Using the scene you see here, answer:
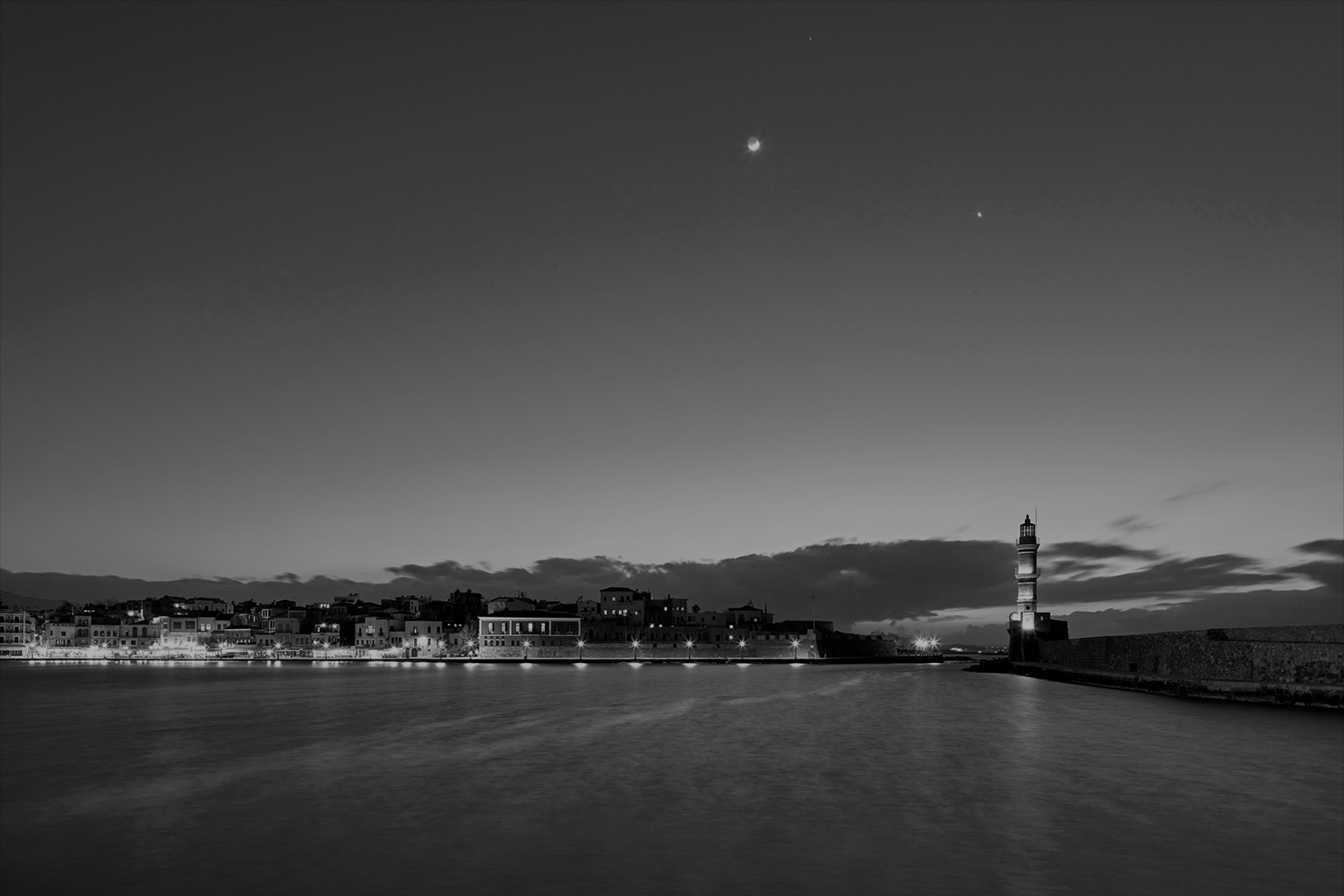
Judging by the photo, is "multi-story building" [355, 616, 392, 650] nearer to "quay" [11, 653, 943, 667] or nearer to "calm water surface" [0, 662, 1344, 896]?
"quay" [11, 653, 943, 667]

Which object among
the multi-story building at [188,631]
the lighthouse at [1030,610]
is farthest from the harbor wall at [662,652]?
the multi-story building at [188,631]

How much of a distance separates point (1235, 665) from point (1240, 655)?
44 cm

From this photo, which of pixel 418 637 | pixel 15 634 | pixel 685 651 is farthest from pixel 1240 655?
pixel 15 634

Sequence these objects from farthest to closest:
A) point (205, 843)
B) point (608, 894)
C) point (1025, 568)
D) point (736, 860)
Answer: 1. point (1025, 568)
2. point (205, 843)
3. point (736, 860)
4. point (608, 894)

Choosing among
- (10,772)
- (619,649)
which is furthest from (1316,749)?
(619,649)

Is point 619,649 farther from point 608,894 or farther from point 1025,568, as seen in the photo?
point 608,894

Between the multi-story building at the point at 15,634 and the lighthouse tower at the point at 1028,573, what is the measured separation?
11757 cm

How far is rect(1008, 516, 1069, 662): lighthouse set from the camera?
74750mm

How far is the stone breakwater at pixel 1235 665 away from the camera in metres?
29.8

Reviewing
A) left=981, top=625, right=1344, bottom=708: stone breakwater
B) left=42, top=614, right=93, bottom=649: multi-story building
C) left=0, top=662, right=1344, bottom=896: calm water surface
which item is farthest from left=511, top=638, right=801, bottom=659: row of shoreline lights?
left=0, top=662, right=1344, bottom=896: calm water surface

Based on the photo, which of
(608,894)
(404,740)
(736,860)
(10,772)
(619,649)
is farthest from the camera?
(619,649)

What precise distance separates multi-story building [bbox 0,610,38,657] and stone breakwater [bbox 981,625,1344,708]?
12879 cm

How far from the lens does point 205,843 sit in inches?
550

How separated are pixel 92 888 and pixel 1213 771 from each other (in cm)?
1953
